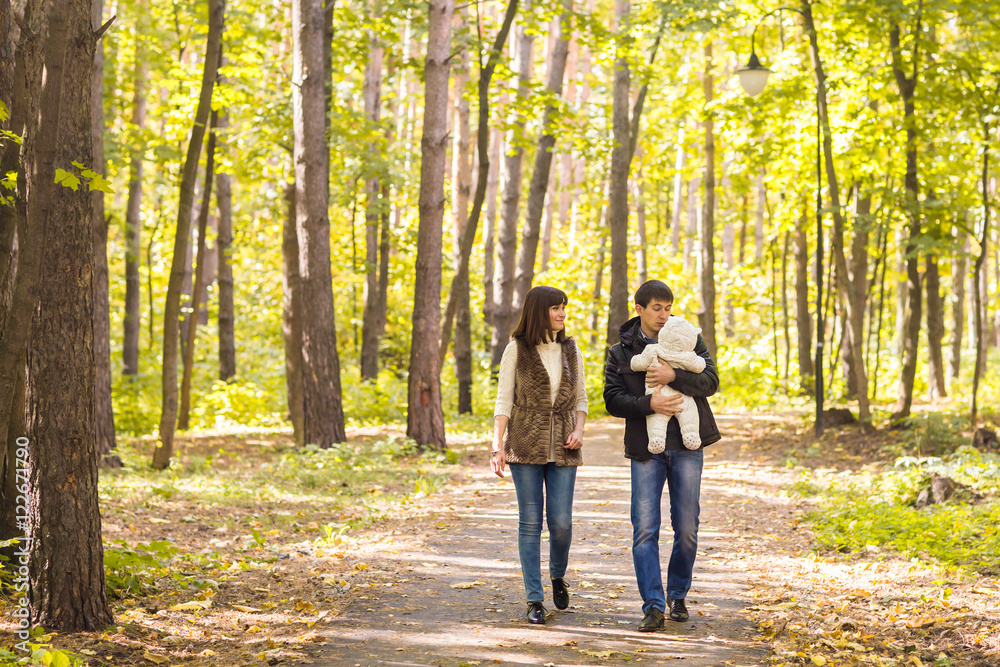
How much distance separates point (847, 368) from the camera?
65.3ft

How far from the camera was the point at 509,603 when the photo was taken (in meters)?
5.65

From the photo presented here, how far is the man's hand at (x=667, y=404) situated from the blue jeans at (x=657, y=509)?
0.28m

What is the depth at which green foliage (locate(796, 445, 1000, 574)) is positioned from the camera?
6636 millimetres

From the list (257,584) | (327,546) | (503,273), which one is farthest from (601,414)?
(257,584)

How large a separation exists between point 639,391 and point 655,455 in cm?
38

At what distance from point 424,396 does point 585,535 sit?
533cm

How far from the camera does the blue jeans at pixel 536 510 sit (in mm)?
5180

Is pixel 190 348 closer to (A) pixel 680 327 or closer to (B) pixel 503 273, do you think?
(B) pixel 503 273

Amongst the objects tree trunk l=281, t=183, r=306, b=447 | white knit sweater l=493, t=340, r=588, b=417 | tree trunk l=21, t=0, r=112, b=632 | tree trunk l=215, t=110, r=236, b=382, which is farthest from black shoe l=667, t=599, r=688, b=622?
tree trunk l=215, t=110, r=236, b=382

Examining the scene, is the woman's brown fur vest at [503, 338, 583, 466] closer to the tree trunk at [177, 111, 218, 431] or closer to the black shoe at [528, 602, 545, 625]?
the black shoe at [528, 602, 545, 625]

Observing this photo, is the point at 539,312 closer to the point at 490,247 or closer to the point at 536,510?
the point at 536,510

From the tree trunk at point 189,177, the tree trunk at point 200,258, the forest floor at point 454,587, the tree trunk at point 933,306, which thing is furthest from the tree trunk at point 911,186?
the tree trunk at point 200,258

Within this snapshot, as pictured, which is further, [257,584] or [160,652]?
[257,584]

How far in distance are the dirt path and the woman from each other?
0.43 metres
